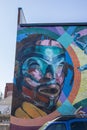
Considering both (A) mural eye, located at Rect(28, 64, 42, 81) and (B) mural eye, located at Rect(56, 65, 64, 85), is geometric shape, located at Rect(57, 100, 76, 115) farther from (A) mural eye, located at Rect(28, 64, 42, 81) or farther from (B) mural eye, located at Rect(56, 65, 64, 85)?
(A) mural eye, located at Rect(28, 64, 42, 81)

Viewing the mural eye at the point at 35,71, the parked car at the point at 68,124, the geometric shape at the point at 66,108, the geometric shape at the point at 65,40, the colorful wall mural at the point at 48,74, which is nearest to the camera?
the parked car at the point at 68,124

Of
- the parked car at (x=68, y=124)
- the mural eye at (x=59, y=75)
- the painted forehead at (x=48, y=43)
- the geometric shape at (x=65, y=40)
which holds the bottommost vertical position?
the parked car at (x=68, y=124)

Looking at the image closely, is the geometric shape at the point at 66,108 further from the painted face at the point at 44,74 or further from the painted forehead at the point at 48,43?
the painted forehead at the point at 48,43

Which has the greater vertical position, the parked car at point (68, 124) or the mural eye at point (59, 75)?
the mural eye at point (59, 75)

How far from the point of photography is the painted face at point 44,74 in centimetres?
1703

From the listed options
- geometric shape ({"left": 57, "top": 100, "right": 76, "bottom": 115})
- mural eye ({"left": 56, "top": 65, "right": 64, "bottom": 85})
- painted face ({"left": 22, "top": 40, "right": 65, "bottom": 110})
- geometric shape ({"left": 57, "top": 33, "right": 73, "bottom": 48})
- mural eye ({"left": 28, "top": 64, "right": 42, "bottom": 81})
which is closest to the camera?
geometric shape ({"left": 57, "top": 100, "right": 76, "bottom": 115})

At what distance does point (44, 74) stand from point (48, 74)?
22 centimetres

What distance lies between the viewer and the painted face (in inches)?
671

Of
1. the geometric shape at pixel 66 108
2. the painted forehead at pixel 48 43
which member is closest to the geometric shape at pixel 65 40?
the painted forehead at pixel 48 43

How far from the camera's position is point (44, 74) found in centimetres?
1734

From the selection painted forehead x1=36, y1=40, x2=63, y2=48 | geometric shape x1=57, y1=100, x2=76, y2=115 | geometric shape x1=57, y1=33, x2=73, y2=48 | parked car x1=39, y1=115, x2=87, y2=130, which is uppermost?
geometric shape x1=57, y1=33, x2=73, y2=48

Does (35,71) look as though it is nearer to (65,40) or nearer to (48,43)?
(48,43)

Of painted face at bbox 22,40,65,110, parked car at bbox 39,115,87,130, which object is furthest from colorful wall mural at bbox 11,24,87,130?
parked car at bbox 39,115,87,130

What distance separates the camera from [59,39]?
17844 millimetres
